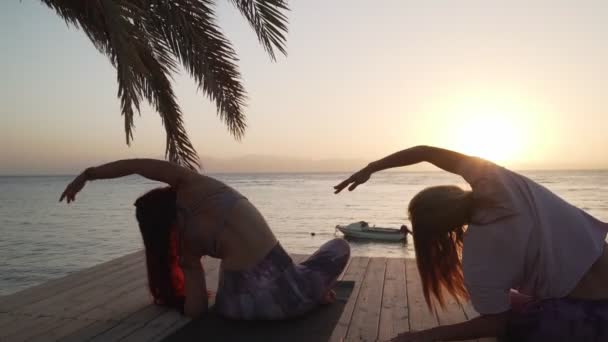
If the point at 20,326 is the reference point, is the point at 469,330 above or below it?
above

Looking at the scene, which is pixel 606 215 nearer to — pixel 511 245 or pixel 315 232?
pixel 315 232

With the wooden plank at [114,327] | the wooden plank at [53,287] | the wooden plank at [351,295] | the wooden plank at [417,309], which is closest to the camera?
the wooden plank at [351,295]

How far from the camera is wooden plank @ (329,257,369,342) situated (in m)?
2.93

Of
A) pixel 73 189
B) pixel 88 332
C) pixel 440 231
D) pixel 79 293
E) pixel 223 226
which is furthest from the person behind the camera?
pixel 79 293

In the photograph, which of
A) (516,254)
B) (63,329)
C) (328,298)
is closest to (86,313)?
(63,329)

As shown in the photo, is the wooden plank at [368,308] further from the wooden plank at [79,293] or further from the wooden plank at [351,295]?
the wooden plank at [79,293]

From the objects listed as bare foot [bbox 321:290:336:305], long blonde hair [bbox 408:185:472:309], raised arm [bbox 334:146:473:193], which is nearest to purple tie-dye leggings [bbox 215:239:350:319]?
bare foot [bbox 321:290:336:305]

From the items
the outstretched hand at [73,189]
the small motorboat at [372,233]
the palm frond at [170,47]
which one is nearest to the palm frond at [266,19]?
the palm frond at [170,47]

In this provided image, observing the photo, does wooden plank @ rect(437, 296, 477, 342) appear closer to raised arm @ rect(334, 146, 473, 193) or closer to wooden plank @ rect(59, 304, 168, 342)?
raised arm @ rect(334, 146, 473, 193)

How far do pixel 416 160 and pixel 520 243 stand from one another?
27.8 inches

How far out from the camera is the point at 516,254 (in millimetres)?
1887

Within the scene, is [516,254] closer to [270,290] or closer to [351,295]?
[270,290]

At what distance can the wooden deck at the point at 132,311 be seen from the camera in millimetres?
3068

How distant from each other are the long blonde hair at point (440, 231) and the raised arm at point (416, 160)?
0.60ft
